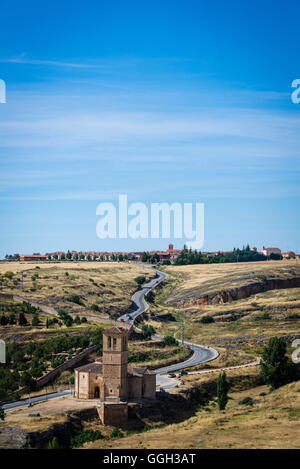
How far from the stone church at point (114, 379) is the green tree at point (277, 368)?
18.6m

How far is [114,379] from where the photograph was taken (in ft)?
220

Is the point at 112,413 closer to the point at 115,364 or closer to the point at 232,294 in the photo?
the point at 115,364

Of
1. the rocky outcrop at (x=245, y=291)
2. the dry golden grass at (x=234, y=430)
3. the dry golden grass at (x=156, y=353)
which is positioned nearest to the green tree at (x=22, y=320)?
the dry golden grass at (x=156, y=353)

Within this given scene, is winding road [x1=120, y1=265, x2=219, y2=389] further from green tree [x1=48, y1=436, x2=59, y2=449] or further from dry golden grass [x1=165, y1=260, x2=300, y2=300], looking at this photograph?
green tree [x1=48, y1=436, x2=59, y2=449]

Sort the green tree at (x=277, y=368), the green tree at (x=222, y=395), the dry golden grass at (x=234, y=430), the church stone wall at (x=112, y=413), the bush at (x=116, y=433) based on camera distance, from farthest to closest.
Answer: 1. the green tree at (x=277, y=368)
2. the green tree at (x=222, y=395)
3. the church stone wall at (x=112, y=413)
4. the bush at (x=116, y=433)
5. the dry golden grass at (x=234, y=430)

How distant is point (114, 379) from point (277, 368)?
23.5m

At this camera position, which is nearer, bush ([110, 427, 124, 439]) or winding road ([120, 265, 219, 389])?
bush ([110, 427, 124, 439])

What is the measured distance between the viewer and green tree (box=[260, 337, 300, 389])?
8044 centimetres

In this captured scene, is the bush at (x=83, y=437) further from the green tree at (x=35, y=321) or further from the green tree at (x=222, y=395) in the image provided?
the green tree at (x=35, y=321)

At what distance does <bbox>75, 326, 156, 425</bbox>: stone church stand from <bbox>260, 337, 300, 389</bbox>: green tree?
1860 centimetres

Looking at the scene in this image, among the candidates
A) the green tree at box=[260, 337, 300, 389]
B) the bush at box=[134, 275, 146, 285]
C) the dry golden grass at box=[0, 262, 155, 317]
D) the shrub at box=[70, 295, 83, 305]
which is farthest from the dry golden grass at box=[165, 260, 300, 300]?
the green tree at box=[260, 337, 300, 389]

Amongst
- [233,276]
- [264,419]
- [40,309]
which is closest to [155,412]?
[264,419]

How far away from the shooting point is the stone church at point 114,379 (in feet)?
220

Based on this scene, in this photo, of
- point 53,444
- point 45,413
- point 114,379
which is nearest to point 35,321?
point 114,379
